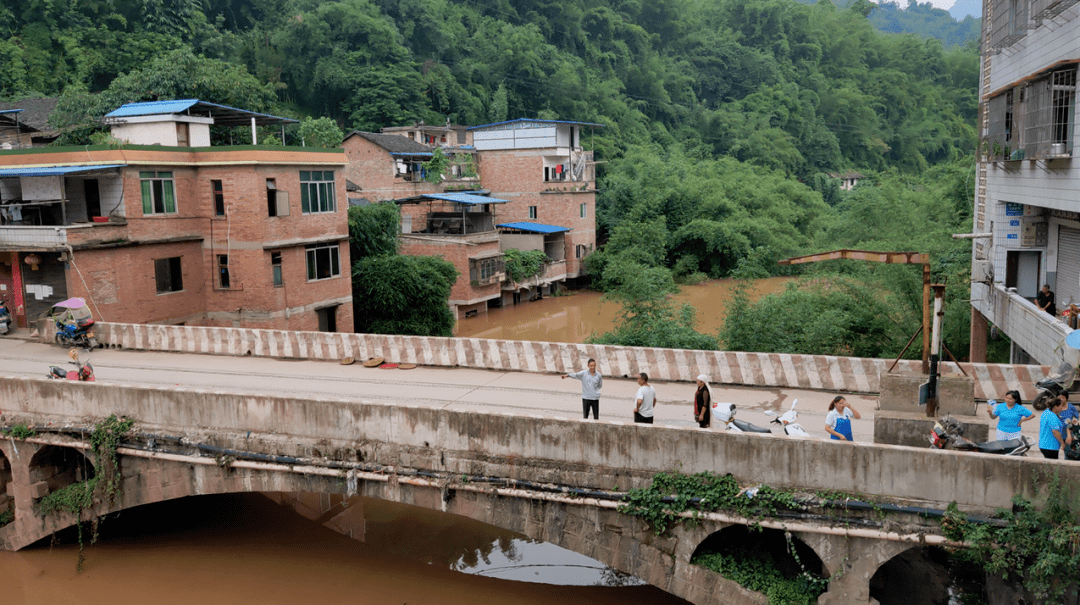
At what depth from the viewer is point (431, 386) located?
1703 centimetres

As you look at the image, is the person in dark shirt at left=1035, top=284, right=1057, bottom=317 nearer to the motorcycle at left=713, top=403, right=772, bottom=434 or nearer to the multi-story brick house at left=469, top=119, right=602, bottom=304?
the motorcycle at left=713, top=403, right=772, bottom=434

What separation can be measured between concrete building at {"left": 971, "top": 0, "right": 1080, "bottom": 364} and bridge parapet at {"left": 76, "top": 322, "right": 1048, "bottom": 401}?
224cm

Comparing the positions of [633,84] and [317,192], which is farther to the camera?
[633,84]

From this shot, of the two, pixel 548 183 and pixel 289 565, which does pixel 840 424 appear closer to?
pixel 289 565

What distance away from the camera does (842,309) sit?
83.5 feet

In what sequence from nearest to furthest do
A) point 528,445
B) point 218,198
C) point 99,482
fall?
point 528,445
point 99,482
point 218,198

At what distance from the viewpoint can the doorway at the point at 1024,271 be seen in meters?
19.5

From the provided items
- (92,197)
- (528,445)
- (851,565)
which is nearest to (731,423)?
(851,565)

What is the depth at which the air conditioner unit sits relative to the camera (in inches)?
802

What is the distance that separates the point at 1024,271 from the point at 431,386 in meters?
14.0

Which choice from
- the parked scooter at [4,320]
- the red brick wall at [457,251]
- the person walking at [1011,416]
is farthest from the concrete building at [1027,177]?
the parked scooter at [4,320]

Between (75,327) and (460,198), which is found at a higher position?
(460,198)

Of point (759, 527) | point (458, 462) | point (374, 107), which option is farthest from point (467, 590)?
point (374, 107)

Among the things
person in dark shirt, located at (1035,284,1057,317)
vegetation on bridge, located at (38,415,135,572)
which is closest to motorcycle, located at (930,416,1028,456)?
person in dark shirt, located at (1035,284,1057,317)
